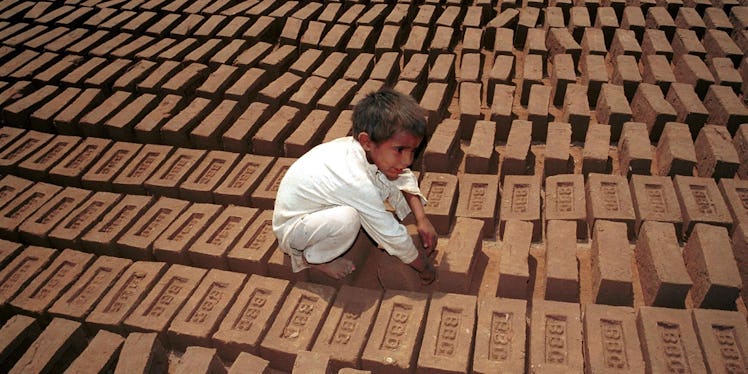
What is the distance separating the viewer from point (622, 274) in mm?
2418

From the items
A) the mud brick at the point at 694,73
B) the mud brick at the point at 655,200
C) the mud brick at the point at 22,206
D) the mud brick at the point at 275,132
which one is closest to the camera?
the mud brick at the point at 655,200

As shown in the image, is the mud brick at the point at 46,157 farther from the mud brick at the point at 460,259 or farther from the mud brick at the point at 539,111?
the mud brick at the point at 539,111

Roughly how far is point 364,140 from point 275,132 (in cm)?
141

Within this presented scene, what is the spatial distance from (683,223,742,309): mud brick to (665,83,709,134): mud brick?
1133 mm

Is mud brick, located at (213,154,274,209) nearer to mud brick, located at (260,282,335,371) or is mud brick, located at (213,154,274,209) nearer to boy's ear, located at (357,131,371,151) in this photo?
mud brick, located at (260,282,335,371)

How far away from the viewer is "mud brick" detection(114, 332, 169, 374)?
231 centimetres

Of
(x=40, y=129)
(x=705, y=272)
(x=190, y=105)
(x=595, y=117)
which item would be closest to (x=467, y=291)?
(x=705, y=272)

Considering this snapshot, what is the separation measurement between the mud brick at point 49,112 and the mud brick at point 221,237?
6.39 feet

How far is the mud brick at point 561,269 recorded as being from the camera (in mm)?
2445

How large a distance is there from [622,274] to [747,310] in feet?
2.38

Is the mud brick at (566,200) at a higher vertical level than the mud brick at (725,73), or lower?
lower

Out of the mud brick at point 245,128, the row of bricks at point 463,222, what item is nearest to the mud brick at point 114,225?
the row of bricks at point 463,222

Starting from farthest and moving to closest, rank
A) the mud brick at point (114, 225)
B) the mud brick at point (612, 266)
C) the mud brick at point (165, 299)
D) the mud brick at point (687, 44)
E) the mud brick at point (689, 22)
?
the mud brick at point (689, 22), the mud brick at point (687, 44), the mud brick at point (114, 225), the mud brick at point (165, 299), the mud brick at point (612, 266)

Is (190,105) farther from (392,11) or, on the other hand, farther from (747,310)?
(747,310)
